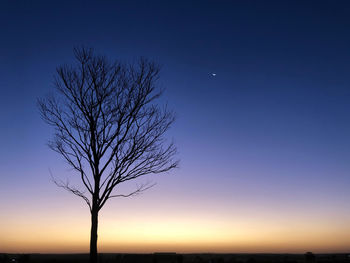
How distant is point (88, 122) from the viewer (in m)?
14.7

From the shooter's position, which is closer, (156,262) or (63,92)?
A: (63,92)

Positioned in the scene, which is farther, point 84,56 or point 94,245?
point 84,56

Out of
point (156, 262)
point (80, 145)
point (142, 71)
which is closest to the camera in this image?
point (80, 145)

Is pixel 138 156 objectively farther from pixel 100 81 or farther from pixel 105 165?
pixel 100 81

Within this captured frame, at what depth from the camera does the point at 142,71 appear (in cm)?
1557

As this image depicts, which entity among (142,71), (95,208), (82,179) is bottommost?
(95,208)

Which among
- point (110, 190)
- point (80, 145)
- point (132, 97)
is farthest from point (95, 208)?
point (132, 97)

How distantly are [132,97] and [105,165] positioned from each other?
10.3 ft

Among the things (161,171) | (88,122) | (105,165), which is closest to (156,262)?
(161,171)

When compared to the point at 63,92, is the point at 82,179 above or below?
below

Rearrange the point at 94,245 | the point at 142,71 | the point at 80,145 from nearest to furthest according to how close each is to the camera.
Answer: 1. the point at 94,245
2. the point at 80,145
3. the point at 142,71

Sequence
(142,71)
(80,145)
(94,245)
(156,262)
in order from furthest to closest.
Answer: (156,262), (142,71), (80,145), (94,245)

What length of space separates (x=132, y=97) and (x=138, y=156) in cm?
254

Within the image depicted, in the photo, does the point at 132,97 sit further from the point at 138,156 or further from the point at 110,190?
the point at 110,190
